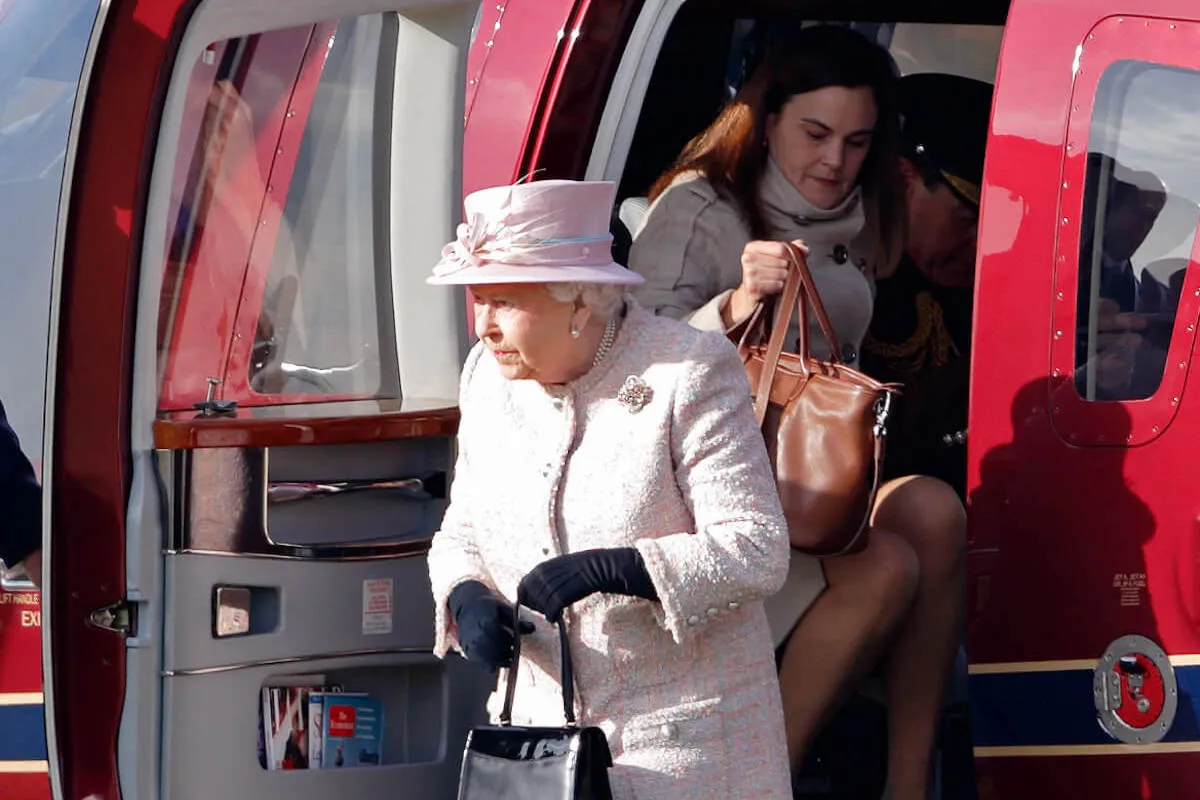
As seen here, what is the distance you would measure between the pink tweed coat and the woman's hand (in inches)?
23.4

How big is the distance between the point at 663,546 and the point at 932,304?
1976 mm

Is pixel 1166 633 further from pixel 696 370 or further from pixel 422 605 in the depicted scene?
pixel 422 605

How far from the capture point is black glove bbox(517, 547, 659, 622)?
2.74 meters

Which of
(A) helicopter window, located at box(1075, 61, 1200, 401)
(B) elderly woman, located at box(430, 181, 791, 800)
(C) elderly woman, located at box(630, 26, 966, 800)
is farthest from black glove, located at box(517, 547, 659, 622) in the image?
(A) helicopter window, located at box(1075, 61, 1200, 401)

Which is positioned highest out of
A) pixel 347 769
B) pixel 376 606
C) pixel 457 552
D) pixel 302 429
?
pixel 302 429

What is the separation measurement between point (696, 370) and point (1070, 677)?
98 centimetres

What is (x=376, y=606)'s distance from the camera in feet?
11.7

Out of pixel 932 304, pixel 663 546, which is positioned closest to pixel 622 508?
pixel 663 546

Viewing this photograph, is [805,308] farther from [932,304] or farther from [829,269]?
[932,304]

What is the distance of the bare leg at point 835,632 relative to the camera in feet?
Answer: 12.2

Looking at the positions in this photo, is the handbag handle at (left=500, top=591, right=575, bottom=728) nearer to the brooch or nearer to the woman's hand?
the brooch

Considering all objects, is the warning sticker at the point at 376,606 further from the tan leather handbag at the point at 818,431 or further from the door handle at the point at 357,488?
the tan leather handbag at the point at 818,431

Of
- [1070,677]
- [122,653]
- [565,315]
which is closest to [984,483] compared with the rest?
[1070,677]

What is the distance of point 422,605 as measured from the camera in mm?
3662
